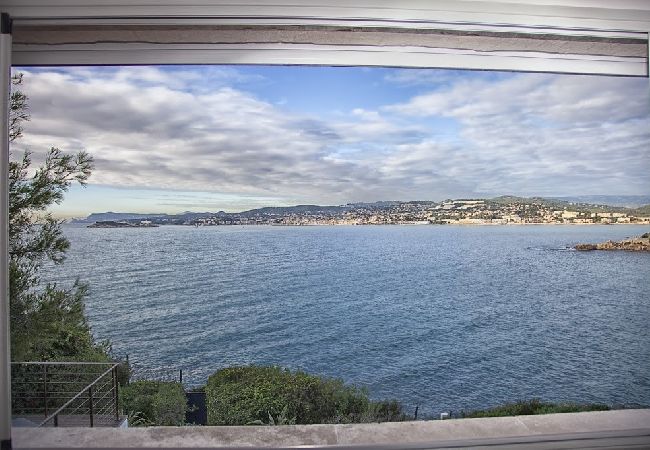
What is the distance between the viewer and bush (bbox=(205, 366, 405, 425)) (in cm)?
634

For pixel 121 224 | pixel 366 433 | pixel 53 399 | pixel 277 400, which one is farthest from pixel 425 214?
pixel 366 433

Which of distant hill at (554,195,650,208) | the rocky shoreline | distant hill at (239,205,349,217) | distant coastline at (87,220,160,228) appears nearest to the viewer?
distant coastline at (87,220,160,228)

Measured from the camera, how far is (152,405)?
19.8 ft

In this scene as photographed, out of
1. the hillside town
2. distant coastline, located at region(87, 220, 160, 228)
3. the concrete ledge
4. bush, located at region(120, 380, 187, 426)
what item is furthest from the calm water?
the concrete ledge

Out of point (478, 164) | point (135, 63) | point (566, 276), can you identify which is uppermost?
point (478, 164)

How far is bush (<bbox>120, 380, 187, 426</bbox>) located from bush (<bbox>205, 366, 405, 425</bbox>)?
1.39 ft

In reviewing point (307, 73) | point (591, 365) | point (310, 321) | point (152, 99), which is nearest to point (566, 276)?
point (591, 365)

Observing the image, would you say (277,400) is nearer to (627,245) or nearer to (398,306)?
(398,306)

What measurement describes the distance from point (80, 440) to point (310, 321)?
32.7ft

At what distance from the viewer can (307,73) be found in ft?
37.9

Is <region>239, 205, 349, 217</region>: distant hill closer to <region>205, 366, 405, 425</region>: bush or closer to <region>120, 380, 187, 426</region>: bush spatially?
<region>205, 366, 405, 425</region>: bush

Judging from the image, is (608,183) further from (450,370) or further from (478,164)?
(450,370)

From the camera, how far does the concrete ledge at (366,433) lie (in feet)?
5.11

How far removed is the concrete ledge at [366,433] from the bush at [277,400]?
4121mm
